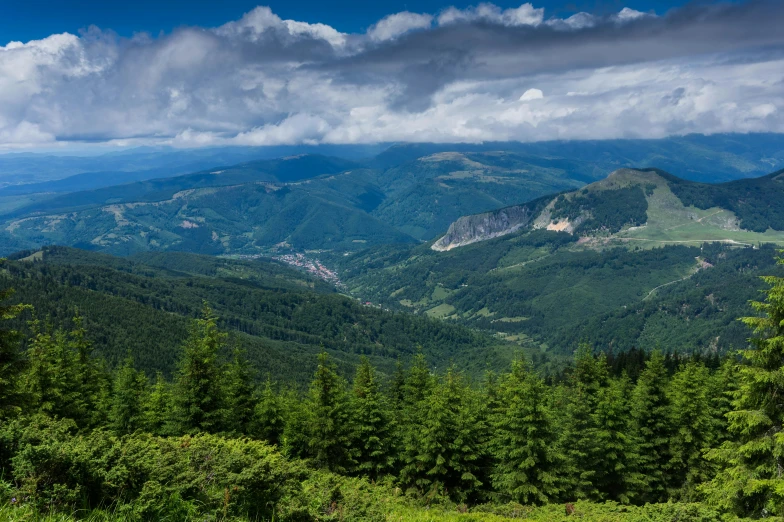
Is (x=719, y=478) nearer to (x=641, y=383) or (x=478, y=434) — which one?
(x=478, y=434)

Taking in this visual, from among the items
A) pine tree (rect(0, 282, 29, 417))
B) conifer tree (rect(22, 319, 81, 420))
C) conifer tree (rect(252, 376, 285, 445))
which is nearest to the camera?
pine tree (rect(0, 282, 29, 417))

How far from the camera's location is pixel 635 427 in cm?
4378

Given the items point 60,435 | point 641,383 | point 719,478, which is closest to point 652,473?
point 641,383

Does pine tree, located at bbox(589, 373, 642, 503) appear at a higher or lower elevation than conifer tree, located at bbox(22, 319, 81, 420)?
lower

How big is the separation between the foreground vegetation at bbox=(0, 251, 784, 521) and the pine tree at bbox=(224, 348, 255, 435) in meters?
0.15

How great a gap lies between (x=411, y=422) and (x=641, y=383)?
22.9m

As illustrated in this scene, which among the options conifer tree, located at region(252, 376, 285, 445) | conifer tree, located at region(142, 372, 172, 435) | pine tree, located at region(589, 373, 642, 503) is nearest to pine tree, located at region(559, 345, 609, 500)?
pine tree, located at region(589, 373, 642, 503)

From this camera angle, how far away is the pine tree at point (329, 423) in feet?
127

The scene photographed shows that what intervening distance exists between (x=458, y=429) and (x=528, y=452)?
5956 millimetres

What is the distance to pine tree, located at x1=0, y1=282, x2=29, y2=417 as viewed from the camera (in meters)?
23.5

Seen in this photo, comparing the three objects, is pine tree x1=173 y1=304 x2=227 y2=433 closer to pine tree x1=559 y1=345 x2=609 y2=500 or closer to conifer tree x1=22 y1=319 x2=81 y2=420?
conifer tree x1=22 y1=319 x2=81 y2=420

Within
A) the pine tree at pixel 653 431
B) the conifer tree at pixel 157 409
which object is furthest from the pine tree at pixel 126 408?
the pine tree at pixel 653 431

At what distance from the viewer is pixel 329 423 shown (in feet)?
126

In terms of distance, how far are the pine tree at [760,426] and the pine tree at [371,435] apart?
79.3 feet
